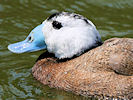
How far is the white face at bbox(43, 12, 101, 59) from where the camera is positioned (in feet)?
18.5

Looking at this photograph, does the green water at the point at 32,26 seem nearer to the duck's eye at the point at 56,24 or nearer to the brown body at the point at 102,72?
the brown body at the point at 102,72

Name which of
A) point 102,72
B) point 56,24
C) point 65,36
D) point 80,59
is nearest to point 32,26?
point 56,24

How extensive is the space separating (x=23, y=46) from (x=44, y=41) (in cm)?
38

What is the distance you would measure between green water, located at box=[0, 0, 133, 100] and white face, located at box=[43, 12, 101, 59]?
603mm

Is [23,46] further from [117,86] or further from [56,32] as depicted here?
[117,86]

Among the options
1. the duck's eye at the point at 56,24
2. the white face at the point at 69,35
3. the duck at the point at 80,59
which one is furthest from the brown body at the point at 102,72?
the duck's eye at the point at 56,24

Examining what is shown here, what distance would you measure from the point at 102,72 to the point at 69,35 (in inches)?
30.3

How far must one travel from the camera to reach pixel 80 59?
18.2 ft

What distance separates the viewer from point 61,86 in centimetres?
557

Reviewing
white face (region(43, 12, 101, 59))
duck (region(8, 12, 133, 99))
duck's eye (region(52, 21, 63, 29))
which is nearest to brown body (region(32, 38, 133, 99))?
duck (region(8, 12, 133, 99))

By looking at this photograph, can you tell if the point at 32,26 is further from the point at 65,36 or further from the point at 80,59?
the point at 80,59

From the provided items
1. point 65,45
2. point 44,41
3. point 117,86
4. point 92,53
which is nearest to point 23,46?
point 44,41

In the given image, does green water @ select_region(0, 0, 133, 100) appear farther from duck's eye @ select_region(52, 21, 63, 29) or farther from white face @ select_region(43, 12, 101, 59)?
duck's eye @ select_region(52, 21, 63, 29)

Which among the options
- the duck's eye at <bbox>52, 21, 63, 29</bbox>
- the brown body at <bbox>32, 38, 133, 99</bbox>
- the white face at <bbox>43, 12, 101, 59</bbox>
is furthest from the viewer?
the duck's eye at <bbox>52, 21, 63, 29</bbox>
